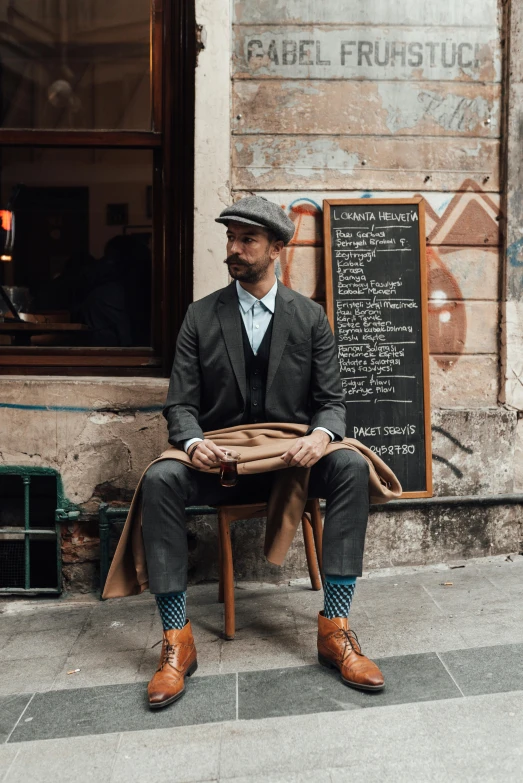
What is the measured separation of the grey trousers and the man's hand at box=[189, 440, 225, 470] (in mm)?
67

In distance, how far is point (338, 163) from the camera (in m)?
4.12

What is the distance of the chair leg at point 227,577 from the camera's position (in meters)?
3.31

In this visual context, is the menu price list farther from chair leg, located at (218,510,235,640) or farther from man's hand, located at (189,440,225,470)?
man's hand, located at (189,440,225,470)

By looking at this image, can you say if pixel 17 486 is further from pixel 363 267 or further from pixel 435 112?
pixel 435 112

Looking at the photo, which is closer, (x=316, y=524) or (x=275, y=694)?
(x=275, y=694)

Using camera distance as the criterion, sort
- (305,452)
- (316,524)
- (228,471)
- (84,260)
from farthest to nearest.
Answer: (84,260), (316,524), (305,452), (228,471)

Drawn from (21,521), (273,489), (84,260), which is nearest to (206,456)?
(273,489)

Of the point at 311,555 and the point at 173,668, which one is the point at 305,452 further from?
the point at 311,555

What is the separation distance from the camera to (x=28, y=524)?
4098mm

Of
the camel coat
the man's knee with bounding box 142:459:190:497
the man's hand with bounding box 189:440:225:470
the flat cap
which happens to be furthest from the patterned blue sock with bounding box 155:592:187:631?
the flat cap

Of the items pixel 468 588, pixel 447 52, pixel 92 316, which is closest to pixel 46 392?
pixel 92 316

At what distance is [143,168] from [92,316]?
833 millimetres

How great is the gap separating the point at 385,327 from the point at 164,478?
1694mm

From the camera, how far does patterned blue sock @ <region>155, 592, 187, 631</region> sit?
2916 mm
